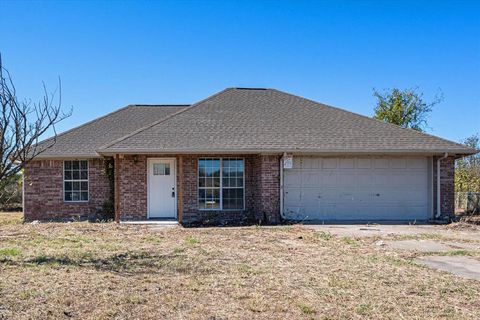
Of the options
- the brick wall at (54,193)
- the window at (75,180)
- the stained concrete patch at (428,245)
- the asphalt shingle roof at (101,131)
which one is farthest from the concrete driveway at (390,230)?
the asphalt shingle roof at (101,131)

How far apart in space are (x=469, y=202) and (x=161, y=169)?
1272cm

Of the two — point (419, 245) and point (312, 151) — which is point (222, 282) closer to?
point (419, 245)

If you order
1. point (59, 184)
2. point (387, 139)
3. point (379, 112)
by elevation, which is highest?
point (379, 112)

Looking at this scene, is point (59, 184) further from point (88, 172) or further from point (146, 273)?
point (146, 273)

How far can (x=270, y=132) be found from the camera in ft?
49.8

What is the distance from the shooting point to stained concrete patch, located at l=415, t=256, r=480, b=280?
710cm

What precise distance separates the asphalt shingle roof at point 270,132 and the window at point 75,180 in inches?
43.5

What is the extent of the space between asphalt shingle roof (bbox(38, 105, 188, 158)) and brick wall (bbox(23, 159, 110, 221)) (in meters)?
0.50

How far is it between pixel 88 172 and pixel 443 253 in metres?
12.1

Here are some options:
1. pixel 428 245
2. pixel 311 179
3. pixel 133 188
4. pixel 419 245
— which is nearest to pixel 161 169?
pixel 133 188

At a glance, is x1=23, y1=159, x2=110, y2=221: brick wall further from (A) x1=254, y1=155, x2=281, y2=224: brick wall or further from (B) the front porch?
(A) x1=254, y1=155, x2=281, y2=224: brick wall

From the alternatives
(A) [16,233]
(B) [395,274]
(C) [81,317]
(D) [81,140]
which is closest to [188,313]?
(C) [81,317]

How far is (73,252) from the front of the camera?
8828mm

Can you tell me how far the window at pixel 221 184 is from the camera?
14898 mm
